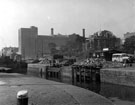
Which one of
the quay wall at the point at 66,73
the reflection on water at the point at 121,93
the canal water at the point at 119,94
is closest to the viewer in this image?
the canal water at the point at 119,94

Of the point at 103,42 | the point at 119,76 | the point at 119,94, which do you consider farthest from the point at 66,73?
the point at 103,42

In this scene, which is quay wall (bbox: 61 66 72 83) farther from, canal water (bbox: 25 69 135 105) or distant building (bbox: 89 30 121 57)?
distant building (bbox: 89 30 121 57)

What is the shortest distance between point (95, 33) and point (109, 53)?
295 ft

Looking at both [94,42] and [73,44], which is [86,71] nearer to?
[94,42]

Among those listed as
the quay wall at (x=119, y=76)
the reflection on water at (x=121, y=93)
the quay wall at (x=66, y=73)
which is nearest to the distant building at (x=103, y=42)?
the quay wall at (x=66, y=73)

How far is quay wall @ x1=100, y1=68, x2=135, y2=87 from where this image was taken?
33312 mm

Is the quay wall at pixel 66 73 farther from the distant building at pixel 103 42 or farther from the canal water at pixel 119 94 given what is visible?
the distant building at pixel 103 42

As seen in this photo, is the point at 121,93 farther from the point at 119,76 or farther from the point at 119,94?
the point at 119,76

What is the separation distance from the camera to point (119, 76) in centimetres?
3638

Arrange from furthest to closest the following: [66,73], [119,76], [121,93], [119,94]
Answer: [66,73], [119,76], [121,93], [119,94]

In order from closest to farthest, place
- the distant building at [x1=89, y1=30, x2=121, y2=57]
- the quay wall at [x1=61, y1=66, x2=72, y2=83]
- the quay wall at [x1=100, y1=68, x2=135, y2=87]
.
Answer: the quay wall at [x1=100, y1=68, x2=135, y2=87] < the quay wall at [x1=61, y1=66, x2=72, y2=83] < the distant building at [x1=89, y1=30, x2=121, y2=57]

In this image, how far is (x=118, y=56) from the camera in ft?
193

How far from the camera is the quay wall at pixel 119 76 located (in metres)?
33.3

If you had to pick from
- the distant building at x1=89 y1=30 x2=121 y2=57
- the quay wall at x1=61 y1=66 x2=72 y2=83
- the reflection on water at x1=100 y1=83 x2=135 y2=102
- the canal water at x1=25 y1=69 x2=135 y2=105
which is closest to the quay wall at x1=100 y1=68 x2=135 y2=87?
the canal water at x1=25 y1=69 x2=135 y2=105
